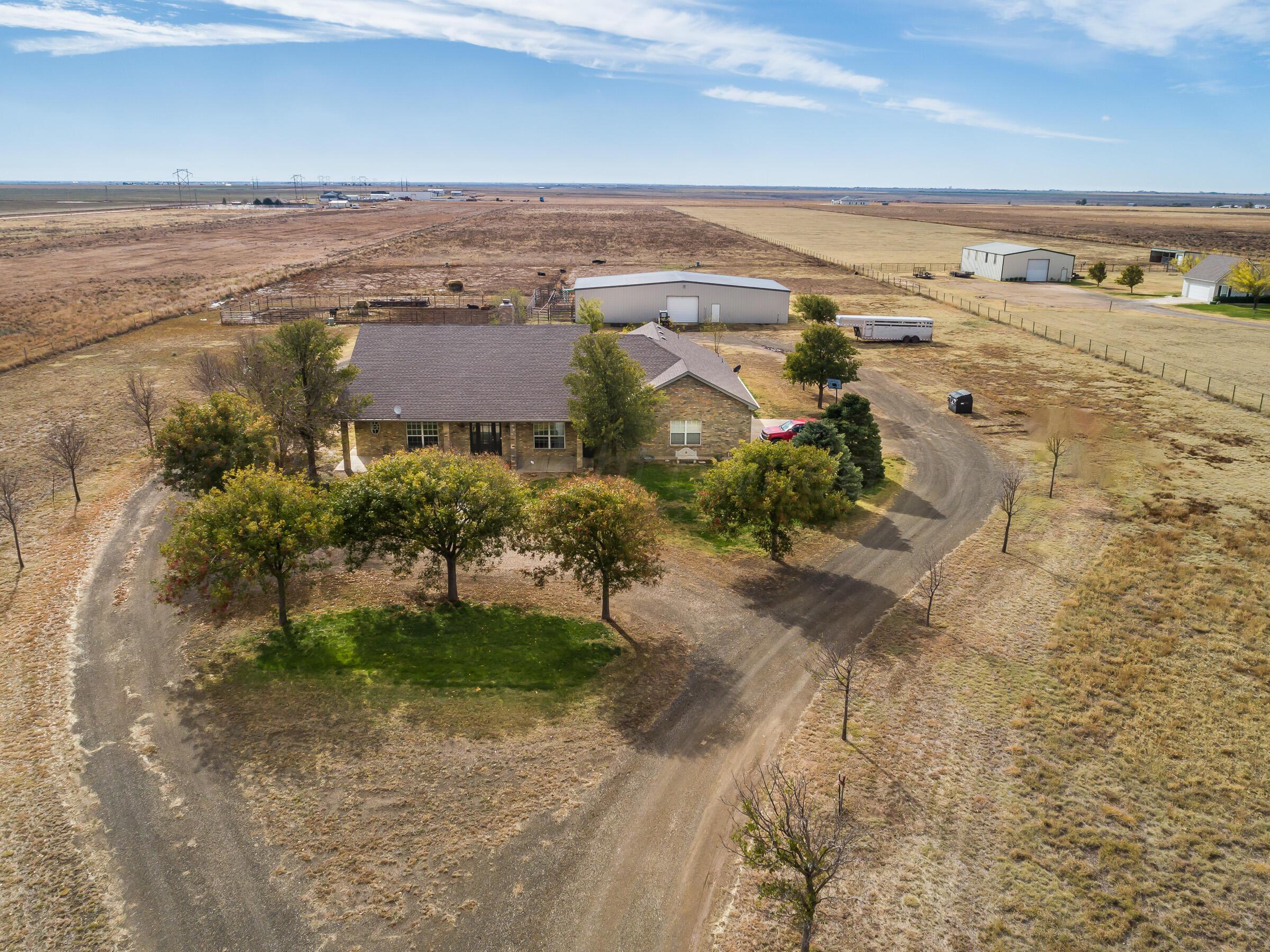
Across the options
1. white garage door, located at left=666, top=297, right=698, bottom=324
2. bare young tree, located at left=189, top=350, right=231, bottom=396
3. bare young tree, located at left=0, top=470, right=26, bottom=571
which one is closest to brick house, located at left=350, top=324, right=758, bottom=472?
bare young tree, located at left=189, top=350, right=231, bottom=396

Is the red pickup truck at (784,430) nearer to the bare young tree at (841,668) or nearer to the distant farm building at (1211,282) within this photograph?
the bare young tree at (841,668)

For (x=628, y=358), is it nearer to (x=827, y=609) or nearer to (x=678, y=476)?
(x=678, y=476)

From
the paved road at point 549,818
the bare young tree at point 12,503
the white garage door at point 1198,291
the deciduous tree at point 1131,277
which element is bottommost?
the paved road at point 549,818

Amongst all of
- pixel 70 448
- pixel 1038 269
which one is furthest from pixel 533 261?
pixel 70 448

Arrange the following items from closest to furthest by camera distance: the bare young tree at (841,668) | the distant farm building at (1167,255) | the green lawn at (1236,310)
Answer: the bare young tree at (841,668), the green lawn at (1236,310), the distant farm building at (1167,255)

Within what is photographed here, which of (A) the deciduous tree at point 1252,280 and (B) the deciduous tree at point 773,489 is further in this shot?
(A) the deciduous tree at point 1252,280

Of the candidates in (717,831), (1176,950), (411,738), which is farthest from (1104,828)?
(411,738)

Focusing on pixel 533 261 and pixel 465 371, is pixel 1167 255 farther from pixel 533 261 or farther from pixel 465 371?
pixel 465 371

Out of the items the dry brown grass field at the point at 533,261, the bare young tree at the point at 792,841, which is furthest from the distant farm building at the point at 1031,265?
the bare young tree at the point at 792,841
